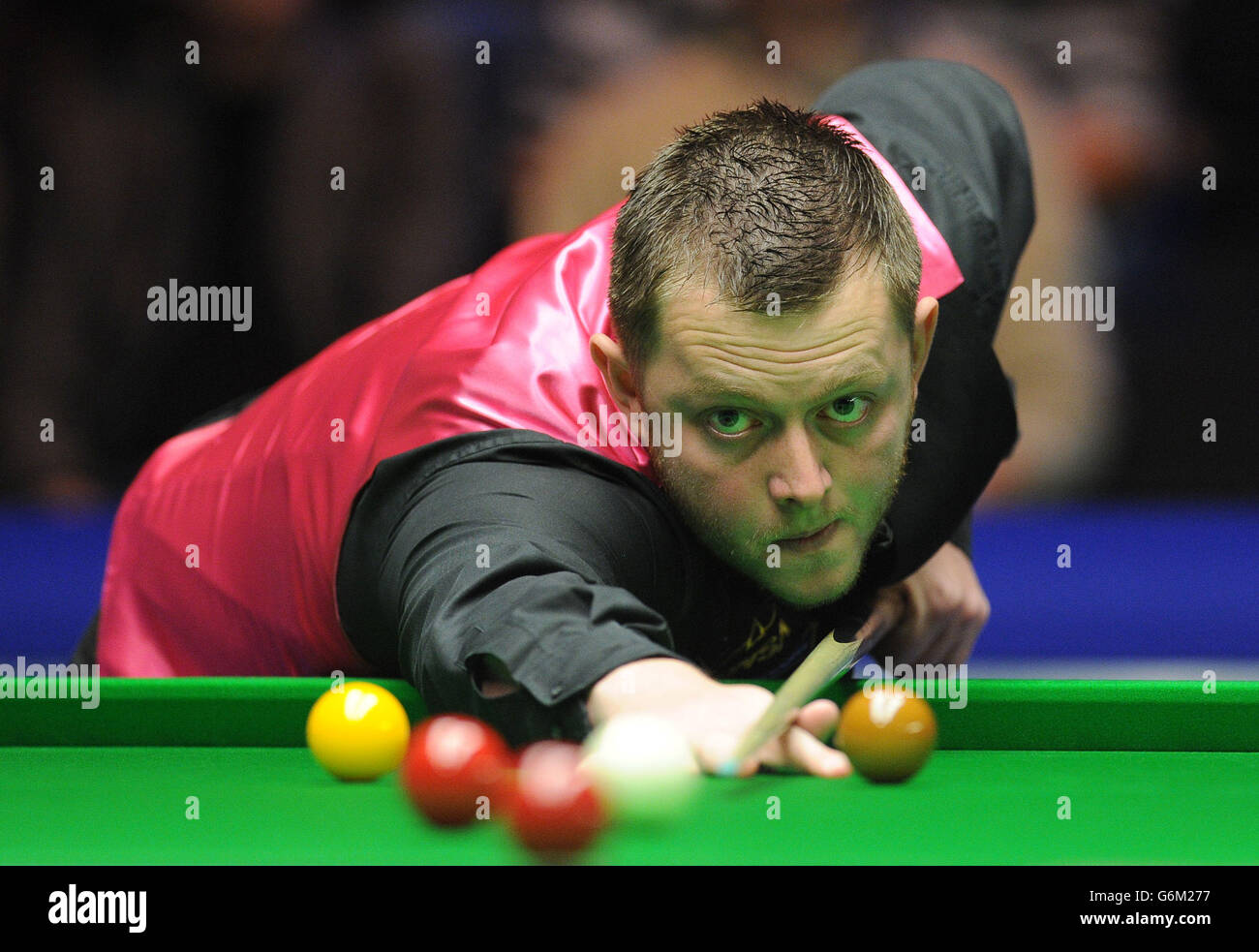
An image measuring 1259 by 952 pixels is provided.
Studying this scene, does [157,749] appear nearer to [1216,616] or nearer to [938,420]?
[938,420]

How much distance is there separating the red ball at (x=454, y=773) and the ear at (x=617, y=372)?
72 centimetres

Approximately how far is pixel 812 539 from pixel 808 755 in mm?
415

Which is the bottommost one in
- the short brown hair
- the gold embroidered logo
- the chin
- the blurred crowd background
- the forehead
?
the gold embroidered logo

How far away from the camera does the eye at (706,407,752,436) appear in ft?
6.79

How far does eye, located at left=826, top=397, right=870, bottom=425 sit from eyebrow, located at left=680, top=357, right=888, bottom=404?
0.03 m

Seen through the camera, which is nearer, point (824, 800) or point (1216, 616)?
point (824, 800)

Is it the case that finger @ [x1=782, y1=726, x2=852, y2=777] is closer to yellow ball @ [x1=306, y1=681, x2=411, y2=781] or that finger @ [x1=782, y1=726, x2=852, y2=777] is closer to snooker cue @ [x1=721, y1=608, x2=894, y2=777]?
snooker cue @ [x1=721, y1=608, x2=894, y2=777]

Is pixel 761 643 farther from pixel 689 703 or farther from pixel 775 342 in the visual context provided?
pixel 689 703

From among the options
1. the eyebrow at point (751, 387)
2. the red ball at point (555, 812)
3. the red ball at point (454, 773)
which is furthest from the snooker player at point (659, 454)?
the red ball at point (555, 812)

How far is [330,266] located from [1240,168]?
4.61m

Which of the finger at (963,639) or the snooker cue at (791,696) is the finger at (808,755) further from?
the finger at (963,639)

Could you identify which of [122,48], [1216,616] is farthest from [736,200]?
[122,48]

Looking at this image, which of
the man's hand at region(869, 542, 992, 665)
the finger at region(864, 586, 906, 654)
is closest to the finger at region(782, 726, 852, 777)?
the finger at region(864, 586, 906, 654)
